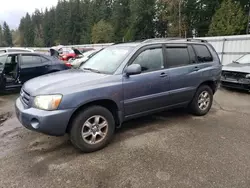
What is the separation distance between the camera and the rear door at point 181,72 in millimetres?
4262

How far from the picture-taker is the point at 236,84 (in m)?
7.39

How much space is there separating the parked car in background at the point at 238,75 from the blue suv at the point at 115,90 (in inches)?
111

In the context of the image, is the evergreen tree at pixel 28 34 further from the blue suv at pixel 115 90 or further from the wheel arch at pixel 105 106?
the wheel arch at pixel 105 106

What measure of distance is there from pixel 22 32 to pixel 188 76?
103348mm

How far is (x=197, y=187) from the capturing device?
2584 mm

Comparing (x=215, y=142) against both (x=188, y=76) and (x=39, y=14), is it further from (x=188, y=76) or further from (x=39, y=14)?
(x=39, y=14)

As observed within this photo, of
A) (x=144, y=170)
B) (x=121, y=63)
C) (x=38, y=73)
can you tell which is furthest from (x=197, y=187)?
(x=38, y=73)

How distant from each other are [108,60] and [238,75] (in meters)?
5.30

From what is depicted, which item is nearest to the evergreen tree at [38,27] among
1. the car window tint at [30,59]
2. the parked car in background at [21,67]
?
→ the parked car in background at [21,67]

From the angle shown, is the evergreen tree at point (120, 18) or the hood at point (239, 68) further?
the evergreen tree at point (120, 18)

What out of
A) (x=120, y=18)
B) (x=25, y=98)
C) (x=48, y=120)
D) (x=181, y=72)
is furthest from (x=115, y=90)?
(x=120, y=18)

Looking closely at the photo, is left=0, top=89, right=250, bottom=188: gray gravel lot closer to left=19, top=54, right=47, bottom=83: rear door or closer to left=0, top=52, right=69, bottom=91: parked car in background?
left=0, top=52, right=69, bottom=91: parked car in background

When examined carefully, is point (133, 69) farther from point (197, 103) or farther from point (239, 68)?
point (239, 68)

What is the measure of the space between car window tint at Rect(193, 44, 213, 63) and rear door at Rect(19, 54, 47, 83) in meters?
5.17
